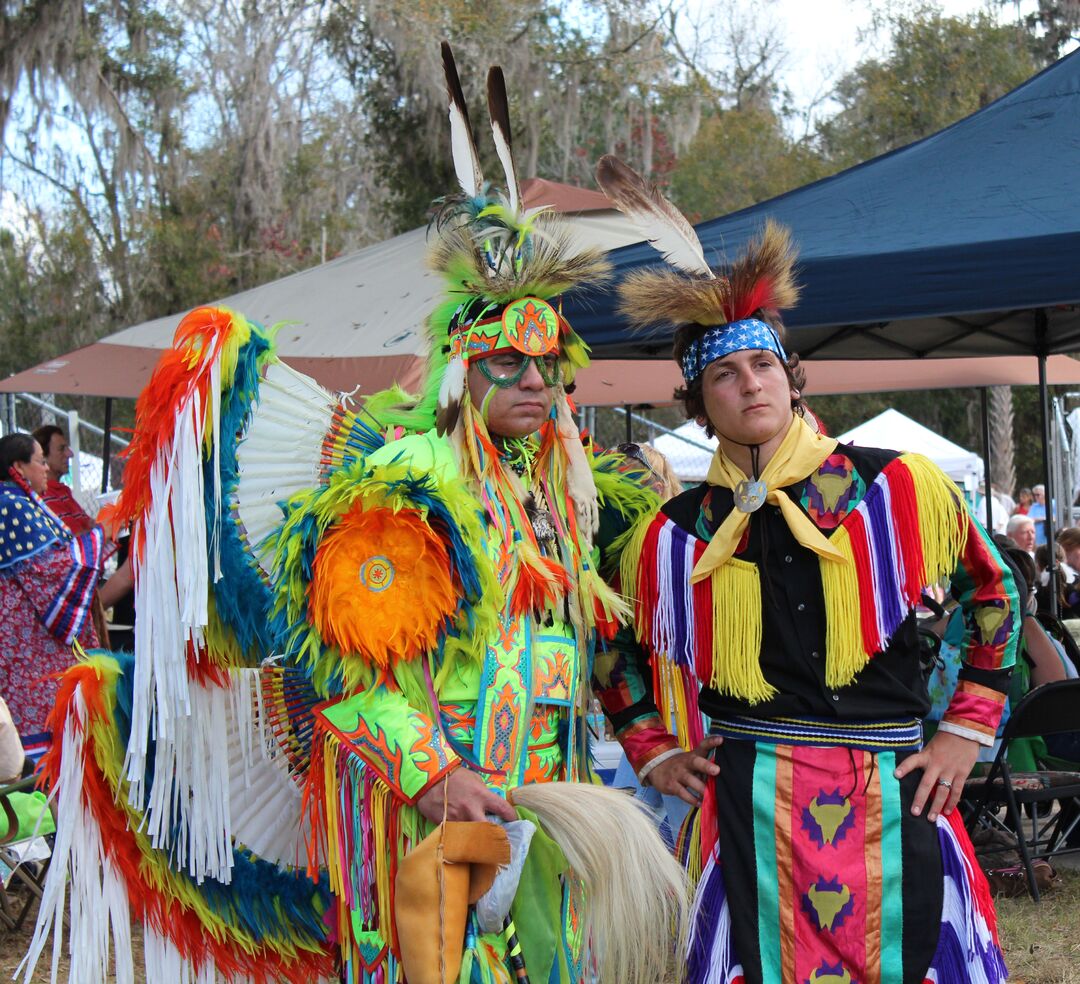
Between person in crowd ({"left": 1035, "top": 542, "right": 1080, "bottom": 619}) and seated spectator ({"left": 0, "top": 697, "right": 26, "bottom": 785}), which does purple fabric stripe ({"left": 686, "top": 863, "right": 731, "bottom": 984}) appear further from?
person in crowd ({"left": 1035, "top": 542, "right": 1080, "bottom": 619})

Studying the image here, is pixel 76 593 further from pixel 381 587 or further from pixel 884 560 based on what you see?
pixel 884 560

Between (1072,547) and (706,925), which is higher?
(1072,547)

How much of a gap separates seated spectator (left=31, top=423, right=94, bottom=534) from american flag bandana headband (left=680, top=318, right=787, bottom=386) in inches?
204

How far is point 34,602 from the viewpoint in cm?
496

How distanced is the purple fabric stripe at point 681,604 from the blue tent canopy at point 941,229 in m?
1.32

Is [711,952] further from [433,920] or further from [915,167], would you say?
[915,167]

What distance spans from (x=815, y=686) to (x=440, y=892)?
72 centimetres

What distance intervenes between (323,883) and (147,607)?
28.0 inches

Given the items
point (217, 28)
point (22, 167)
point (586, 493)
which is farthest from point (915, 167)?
point (22, 167)

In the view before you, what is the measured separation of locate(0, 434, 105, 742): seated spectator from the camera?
494 cm

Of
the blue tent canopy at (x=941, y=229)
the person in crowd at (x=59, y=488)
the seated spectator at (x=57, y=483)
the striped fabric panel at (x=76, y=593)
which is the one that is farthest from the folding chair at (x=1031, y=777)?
the seated spectator at (x=57, y=483)

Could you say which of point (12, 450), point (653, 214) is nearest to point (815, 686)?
point (653, 214)

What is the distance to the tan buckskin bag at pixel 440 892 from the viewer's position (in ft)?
6.71

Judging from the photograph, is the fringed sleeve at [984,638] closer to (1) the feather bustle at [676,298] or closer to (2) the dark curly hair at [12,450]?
(1) the feather bustle at [676,298]
